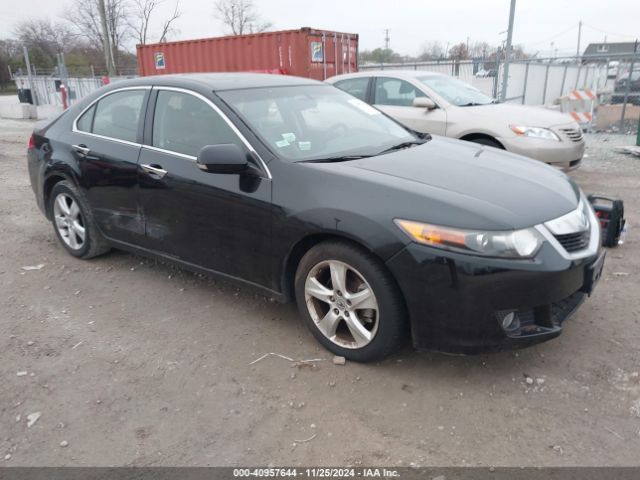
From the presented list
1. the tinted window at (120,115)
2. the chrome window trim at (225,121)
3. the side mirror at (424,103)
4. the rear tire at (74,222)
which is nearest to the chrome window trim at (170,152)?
the chrome window trim at (225,121)

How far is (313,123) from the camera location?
3693 millimetres

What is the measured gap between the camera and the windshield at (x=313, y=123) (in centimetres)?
339

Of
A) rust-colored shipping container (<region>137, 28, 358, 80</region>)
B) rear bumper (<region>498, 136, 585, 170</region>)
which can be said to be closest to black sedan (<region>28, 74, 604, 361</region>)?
rear bumper (<region>498, 136, 585, 170</region>)

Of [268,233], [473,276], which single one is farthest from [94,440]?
[473,276]

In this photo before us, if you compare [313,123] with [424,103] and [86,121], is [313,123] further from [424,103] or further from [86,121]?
[424,103]

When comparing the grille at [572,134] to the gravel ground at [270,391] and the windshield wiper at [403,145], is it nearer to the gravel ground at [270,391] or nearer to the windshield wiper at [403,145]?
the gravel ground at [270,391]

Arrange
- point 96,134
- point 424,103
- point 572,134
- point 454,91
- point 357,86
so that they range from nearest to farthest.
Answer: point 96,134, point 572,134, point 424,103, point 454,91, point 357,86

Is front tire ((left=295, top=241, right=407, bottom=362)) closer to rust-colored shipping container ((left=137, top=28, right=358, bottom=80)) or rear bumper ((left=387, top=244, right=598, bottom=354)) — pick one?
rear bumper ((left=387, top=244, right=598, bottom=354))

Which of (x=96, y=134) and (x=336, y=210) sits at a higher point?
(x=96, y=134)

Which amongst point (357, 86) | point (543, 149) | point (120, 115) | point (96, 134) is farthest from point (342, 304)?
point (357, 86)

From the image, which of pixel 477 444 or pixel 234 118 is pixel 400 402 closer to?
pixel 477 444

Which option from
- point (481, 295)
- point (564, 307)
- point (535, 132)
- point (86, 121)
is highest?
point (86, 121)

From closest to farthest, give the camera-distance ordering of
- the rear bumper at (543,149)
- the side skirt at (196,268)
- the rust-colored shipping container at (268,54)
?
the side skirt at (196,268)
the rear bumper at (543,149)
the rust-colored shipping container at (268,54)

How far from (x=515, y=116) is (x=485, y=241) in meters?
4.64
